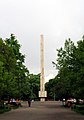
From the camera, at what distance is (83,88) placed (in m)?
33.8

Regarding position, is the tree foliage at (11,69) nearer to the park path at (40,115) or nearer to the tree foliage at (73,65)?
the park path at (40,115)

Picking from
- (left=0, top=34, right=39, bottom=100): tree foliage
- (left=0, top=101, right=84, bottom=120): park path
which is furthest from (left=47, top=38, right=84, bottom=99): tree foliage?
(left=0, top=34, right=39, bottom=100): tree foliage

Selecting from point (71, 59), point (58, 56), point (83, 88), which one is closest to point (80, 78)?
point (83, 88)

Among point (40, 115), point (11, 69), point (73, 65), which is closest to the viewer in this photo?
point (40, 115)

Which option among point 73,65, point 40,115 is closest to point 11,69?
point 73,65

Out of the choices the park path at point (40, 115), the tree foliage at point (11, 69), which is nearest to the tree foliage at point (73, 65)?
the park path at point (40, 115)

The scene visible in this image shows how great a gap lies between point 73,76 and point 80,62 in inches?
105

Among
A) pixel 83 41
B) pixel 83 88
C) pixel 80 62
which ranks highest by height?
pixel 83 41

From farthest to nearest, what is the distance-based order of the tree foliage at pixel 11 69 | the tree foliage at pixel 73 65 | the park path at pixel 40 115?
the tree foliage at pixel 11 69 → the tree foliage at pixel 73 65 → the park path at pixel 40 115

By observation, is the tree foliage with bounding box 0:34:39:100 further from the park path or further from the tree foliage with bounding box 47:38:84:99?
the tree foliage with bounding box 47:38:84:99

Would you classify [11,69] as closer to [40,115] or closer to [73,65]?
[73,65]

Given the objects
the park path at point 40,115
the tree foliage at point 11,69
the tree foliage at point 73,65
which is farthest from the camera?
the tree foliage at point 11,69

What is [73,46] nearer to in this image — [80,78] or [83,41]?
[83,41]

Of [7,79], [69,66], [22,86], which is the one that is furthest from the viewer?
[22,86]
